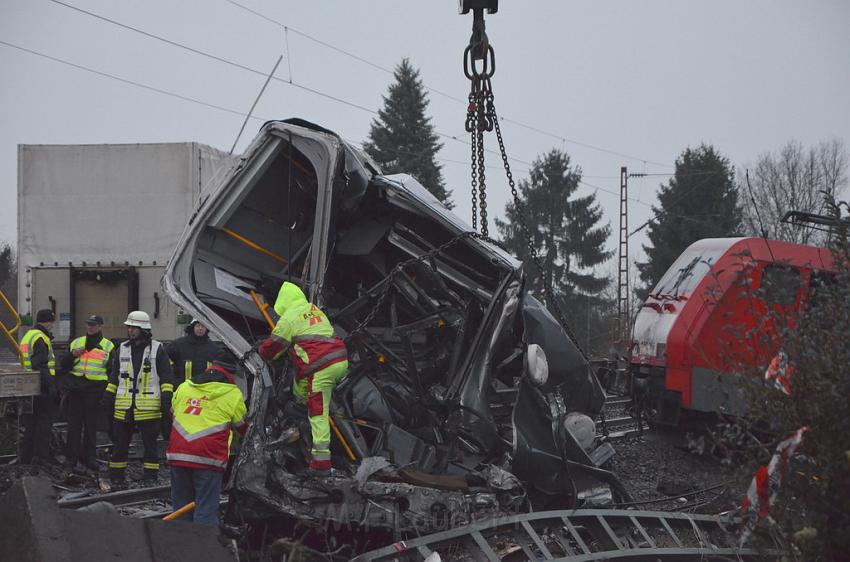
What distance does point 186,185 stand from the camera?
37.4 feet

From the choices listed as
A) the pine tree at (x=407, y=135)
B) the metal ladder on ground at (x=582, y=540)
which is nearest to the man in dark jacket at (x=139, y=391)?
the metal ladder on ground at (x=582, y=540)

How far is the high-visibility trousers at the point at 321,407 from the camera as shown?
5160 mm

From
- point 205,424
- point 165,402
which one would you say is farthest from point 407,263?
point 165,402

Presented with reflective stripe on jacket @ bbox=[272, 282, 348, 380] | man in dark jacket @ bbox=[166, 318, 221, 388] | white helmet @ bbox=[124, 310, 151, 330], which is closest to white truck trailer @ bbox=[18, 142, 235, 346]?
white helmet @ bbox=[124, 310, 151, 330]

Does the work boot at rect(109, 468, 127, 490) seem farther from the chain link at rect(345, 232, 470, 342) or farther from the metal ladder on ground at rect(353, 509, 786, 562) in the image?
the metal ladder on ground at rect(353, 509, 786, 562)

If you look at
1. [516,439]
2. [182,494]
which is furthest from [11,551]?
[516,439]

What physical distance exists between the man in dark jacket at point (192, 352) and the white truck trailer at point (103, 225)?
10.6 feet

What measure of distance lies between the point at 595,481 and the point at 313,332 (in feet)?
7.41

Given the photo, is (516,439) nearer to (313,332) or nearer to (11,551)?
(313,332)

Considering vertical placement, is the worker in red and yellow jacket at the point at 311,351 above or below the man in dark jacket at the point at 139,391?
above

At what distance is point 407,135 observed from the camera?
2941cm

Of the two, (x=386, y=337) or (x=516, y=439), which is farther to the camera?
(x=386, y=337)

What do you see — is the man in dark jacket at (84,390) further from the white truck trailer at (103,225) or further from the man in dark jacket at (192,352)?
the white truck trailer at (103,225)

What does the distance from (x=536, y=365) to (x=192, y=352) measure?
3.69 metres
